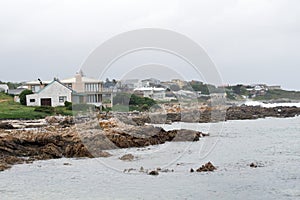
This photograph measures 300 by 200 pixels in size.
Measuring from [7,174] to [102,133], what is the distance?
11.4 meters

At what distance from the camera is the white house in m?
63.0

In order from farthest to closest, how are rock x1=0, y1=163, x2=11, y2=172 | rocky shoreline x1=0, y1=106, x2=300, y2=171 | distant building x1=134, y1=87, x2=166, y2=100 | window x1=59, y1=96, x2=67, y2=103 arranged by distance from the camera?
distant building x1=134, y1=87, x2=166, y2=100
window x1=59, y1=96, x2=67, y2=103
rocky shoreline x1=0, y1=106, x2=300, y2=171
rock x1=0, y1=163, x2=11, y2=172

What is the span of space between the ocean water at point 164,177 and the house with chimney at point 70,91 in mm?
32499

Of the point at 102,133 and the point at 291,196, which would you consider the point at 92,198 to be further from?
the point at 102,133

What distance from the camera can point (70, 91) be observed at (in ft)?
211

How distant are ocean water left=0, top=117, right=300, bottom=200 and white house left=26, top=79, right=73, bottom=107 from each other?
32.4 metres

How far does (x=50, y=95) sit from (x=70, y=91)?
2602 mm

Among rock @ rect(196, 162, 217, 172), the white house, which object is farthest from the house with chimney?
rock @ rect(196, 162, 217, 172)

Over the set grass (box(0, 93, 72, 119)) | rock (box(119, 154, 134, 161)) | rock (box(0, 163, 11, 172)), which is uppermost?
grass (box(0, 93, 72, 119))

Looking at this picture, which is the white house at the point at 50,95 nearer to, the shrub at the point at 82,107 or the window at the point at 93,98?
the shrub at the point at 82,107

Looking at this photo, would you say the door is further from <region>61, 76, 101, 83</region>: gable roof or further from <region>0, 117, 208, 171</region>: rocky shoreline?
<region>0, 117, 208, 171</region>: rocky shoreline

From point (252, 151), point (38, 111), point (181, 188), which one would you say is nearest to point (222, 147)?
point (252, 151)

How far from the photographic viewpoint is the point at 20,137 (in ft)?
104

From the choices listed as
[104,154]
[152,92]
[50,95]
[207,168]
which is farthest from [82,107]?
[207,168]
